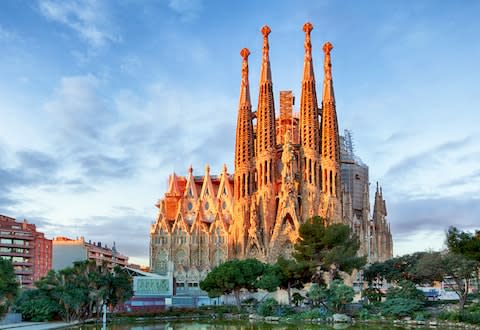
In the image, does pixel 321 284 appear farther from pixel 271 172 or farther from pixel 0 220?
pixel 0 220

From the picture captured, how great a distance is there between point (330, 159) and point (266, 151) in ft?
23.1

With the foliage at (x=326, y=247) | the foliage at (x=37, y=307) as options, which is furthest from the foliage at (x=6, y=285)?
the foliage at (x=326, y=247)

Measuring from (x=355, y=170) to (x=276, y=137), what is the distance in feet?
38.2

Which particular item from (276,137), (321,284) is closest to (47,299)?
(321,284)

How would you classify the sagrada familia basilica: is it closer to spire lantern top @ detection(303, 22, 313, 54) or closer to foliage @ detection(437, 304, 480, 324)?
spire lantern top @ detection(303, 22, 313, 54)

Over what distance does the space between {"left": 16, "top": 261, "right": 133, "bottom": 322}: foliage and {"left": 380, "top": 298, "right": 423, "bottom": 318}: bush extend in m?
17.2

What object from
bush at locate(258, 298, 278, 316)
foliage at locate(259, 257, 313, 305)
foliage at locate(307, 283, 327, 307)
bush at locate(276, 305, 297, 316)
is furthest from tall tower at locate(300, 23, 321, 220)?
foliage at locate(307, 283, 327, 307)

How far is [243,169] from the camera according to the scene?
69812 millimetres

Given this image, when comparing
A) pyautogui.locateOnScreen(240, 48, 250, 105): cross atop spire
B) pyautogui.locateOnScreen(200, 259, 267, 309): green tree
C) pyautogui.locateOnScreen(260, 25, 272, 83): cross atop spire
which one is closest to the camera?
pyautogui.locateOnScreen(200, 259, 267, 309): green tree

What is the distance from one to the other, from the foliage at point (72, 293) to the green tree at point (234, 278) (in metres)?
9.06

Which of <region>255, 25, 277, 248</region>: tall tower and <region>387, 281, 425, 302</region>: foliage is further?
<region>255, 25, 277, 248</region>: tall tower

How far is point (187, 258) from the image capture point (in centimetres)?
7100

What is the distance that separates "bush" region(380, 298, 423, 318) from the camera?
38.2 m

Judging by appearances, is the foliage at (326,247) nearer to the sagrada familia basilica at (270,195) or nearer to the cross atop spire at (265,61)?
the sagrada familia basilica at (270,195)
